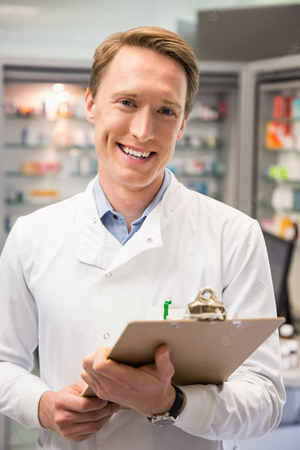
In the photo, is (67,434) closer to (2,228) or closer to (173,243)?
(173,243)

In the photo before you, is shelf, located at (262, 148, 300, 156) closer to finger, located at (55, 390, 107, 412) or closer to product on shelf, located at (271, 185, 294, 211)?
product on shelf, located at (271, 185, 294, 211)

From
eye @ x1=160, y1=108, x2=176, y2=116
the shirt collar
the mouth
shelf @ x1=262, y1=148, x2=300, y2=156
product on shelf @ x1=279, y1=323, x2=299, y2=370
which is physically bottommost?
product on shelf @ x1=279, y1=323, x2=299, y2=370

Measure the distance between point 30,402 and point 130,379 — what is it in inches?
16.9

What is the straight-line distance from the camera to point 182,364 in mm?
1058

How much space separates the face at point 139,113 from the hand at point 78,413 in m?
0.48

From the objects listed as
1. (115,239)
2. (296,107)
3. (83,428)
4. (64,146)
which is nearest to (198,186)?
(296,107)

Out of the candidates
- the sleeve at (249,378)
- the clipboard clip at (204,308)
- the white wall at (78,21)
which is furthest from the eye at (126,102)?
the white wall at (78,21)

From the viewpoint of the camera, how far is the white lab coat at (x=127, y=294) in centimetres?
126

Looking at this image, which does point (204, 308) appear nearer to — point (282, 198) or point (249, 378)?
point (249, 378)

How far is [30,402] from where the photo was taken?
1302 mm

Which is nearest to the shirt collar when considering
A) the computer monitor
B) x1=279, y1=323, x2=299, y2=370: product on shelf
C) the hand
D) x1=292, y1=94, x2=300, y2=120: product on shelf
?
the hand

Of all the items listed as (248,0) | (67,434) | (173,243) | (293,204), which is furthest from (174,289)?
(248,0)

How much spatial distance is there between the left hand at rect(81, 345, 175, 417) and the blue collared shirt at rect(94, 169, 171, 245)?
0.43m

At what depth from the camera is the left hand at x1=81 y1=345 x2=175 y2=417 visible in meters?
0.97
